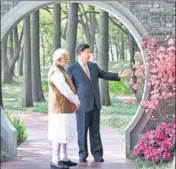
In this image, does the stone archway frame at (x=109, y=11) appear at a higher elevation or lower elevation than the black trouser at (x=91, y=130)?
higher

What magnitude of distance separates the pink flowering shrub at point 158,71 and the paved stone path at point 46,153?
0.94 m

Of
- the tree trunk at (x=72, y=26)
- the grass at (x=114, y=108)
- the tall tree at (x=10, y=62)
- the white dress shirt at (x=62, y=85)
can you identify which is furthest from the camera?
the tall tree at (x=10, y=62)

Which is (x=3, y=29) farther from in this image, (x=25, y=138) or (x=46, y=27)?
(x=46, y=27)

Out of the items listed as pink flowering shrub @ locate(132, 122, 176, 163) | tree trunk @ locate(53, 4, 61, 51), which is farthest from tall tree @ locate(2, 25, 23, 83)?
pink flowering shrub @ locate(132, 122, 176, 163)

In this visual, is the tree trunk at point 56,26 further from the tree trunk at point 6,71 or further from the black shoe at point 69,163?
the black shoe at point 69,163

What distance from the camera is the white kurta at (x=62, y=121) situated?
6543 mm

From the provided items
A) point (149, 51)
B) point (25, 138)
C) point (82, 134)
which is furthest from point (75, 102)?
point (25, 138)

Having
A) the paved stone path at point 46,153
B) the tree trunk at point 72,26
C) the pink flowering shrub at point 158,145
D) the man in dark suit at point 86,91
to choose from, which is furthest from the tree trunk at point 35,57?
the pink flowering shrub at point 158,145

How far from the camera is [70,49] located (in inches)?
560

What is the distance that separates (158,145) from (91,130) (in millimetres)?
983

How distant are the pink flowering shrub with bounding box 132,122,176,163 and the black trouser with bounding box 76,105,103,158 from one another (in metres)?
0.55

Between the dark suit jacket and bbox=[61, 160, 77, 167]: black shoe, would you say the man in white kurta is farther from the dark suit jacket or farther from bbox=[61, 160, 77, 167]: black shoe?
the dark suit jacket

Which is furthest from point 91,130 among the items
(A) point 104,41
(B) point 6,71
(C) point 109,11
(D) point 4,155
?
(B) point 6,71

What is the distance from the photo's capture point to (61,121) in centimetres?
670
